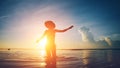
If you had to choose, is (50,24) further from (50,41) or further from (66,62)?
(66,62)

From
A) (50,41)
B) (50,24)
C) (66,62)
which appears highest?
(50,24)

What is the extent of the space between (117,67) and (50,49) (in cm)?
810

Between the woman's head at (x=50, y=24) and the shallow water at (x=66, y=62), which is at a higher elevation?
the woman's head at (x=50, y=24)

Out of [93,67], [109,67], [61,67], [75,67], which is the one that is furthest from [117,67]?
[61,67]

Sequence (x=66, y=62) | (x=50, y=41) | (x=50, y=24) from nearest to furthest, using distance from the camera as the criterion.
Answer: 1. (x=50, y=24)
2. (x=50, y=41)
3. (x=66, y=62)

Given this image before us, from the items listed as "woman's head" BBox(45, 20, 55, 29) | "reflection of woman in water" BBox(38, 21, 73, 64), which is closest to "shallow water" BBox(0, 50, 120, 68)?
"reflection of woman in water" BBox(38, 21, 73, 64)

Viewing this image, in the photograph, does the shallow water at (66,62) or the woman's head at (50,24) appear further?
the shallow water at (66,62)

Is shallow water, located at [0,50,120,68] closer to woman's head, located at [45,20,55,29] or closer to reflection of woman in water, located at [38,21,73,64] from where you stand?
reflection of woman in water, located at [38,21,73,64]

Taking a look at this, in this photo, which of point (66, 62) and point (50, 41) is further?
point (66, 62)

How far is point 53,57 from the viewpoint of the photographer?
1018 cm

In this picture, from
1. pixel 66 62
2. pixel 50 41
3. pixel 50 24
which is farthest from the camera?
pixel 66 62

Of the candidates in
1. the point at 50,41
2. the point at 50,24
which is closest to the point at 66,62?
the point at 50,41

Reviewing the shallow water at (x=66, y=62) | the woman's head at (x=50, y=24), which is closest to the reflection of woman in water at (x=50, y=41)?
the woman's head at (x=50, y=24)

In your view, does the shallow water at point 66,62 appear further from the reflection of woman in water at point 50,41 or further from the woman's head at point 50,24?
the woman's head at point 50,24
